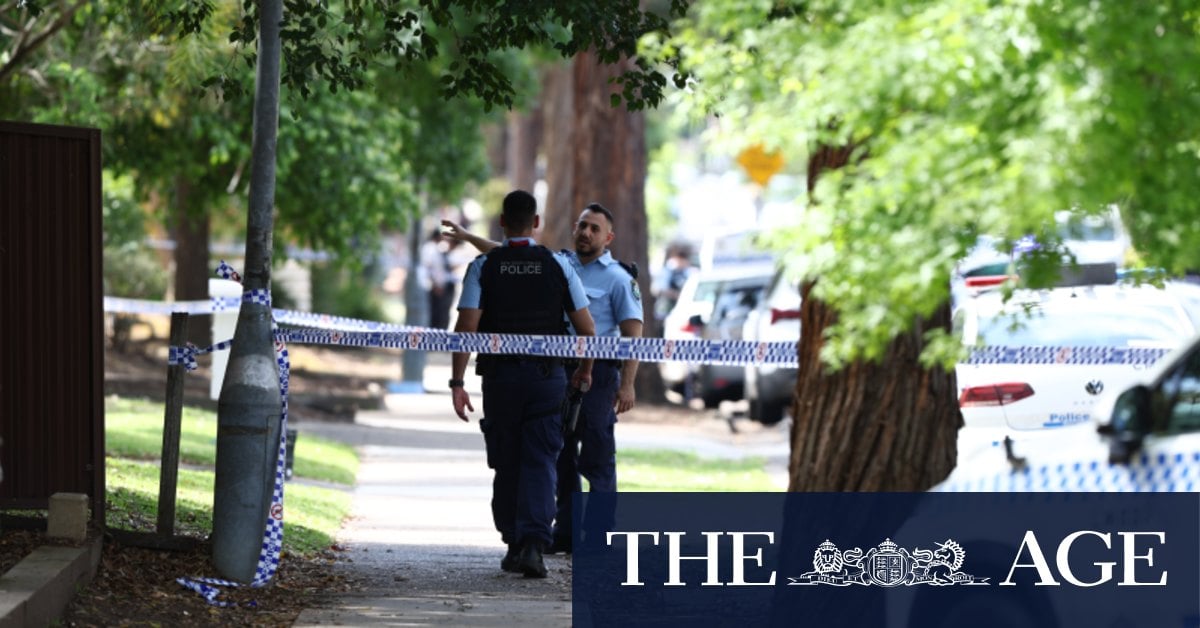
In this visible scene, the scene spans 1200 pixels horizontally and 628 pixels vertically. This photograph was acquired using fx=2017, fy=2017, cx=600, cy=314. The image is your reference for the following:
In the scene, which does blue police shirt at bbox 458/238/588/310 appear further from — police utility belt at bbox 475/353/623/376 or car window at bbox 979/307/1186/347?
car window at bbox 979/307/1186/347

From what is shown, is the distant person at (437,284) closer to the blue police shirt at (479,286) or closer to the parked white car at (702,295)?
the parked white car at (702,295)

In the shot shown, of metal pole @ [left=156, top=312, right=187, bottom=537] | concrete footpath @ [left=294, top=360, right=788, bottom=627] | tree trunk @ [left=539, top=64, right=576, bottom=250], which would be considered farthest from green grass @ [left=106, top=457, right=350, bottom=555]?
tree trunk @ [left=539, top=64, right=576, bottom=250]

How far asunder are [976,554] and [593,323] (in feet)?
12.8

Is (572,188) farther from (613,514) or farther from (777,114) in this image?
(777,114)

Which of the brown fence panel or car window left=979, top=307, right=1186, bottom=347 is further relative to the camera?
car window left=979, top=307, right=1186, bottom=347

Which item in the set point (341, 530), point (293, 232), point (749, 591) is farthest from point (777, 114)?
point (293, 232)

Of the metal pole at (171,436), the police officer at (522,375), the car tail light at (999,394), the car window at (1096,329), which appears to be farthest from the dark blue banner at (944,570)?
the car window at (1096,329)

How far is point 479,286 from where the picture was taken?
10383 millimetres

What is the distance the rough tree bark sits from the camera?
815 centimetres

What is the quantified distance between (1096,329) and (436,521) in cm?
457

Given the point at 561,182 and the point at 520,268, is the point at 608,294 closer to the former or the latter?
the point at 520,268

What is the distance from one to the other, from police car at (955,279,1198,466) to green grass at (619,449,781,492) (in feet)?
7.61

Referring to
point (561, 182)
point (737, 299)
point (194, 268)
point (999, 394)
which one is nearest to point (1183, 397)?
point (999, 394)

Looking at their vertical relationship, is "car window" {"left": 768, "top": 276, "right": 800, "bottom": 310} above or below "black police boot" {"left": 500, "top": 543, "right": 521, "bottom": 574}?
above
